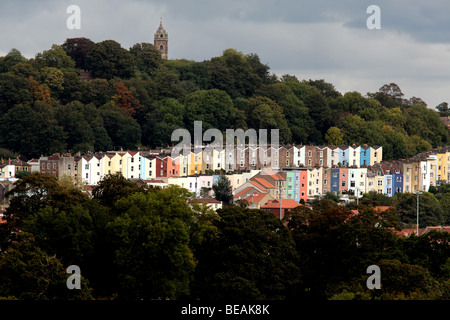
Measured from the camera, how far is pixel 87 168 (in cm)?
6334

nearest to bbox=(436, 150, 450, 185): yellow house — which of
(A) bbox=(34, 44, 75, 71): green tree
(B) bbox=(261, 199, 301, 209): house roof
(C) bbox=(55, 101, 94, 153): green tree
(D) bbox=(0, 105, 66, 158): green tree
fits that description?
(C) bbox=(55, 101, 94, 153): green tree

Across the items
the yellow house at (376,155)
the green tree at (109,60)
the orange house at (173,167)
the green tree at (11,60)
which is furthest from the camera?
the green tree at (109,60)

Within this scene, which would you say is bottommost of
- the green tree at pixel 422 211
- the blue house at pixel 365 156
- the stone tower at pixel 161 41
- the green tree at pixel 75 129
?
the green tree at pixel 422 211

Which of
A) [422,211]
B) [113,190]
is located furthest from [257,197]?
[113,190]

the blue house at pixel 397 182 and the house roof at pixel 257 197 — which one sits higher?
the blue house at pixel 397 182

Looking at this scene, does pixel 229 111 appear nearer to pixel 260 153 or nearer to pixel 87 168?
pixel 260 153

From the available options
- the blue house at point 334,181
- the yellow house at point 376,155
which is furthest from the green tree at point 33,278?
the yellow house at point 376,155

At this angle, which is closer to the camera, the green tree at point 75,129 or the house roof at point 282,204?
the house roof at point 282,204

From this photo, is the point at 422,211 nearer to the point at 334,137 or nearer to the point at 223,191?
the point at 223,191

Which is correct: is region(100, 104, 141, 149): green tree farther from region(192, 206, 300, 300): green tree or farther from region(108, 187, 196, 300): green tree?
region(108, 187, 196, 300): green tree

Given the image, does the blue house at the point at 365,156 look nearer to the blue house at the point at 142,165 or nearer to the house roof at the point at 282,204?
the blue house at the point at 142,165

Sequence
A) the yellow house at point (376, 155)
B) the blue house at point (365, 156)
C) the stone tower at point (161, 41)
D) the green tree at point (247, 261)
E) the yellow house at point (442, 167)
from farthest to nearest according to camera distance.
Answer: the stone tower at point (161, 41), the yellow house at point (376, 155), the yellow house at point (442, 167), the blue house at point (365, 156), the green tree at point (247, 261)

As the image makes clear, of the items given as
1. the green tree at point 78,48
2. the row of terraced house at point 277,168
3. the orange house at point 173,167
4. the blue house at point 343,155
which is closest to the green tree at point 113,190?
the row of terraced house at point 277,168

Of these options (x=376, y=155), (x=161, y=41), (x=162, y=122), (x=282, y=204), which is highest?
(x=161, y=41)
